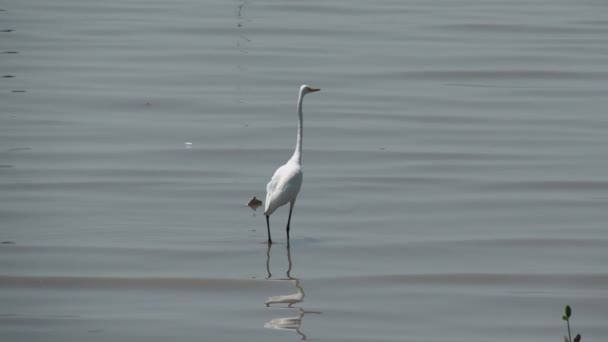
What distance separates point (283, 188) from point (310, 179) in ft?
8.27

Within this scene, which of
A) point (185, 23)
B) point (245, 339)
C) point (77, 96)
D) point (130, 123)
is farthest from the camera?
point (185, 23)

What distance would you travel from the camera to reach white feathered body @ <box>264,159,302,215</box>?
31.6ft

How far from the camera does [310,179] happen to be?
12.2 meters

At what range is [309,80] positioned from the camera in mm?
17250

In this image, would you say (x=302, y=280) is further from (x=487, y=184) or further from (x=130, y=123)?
(x=130, y=123)

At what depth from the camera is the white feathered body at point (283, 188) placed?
31.6 feet

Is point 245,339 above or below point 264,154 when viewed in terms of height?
below

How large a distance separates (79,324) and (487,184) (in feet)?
18.0

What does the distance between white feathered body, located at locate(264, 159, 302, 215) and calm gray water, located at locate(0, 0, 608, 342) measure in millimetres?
374

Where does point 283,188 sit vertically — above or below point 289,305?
above

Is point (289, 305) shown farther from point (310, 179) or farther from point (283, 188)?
point (310, 179)

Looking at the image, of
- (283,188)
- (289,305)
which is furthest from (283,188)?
(289,305)

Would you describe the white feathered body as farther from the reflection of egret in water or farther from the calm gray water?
the reflection of egret in water

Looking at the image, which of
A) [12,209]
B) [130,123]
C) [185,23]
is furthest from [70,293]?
[185,23]
